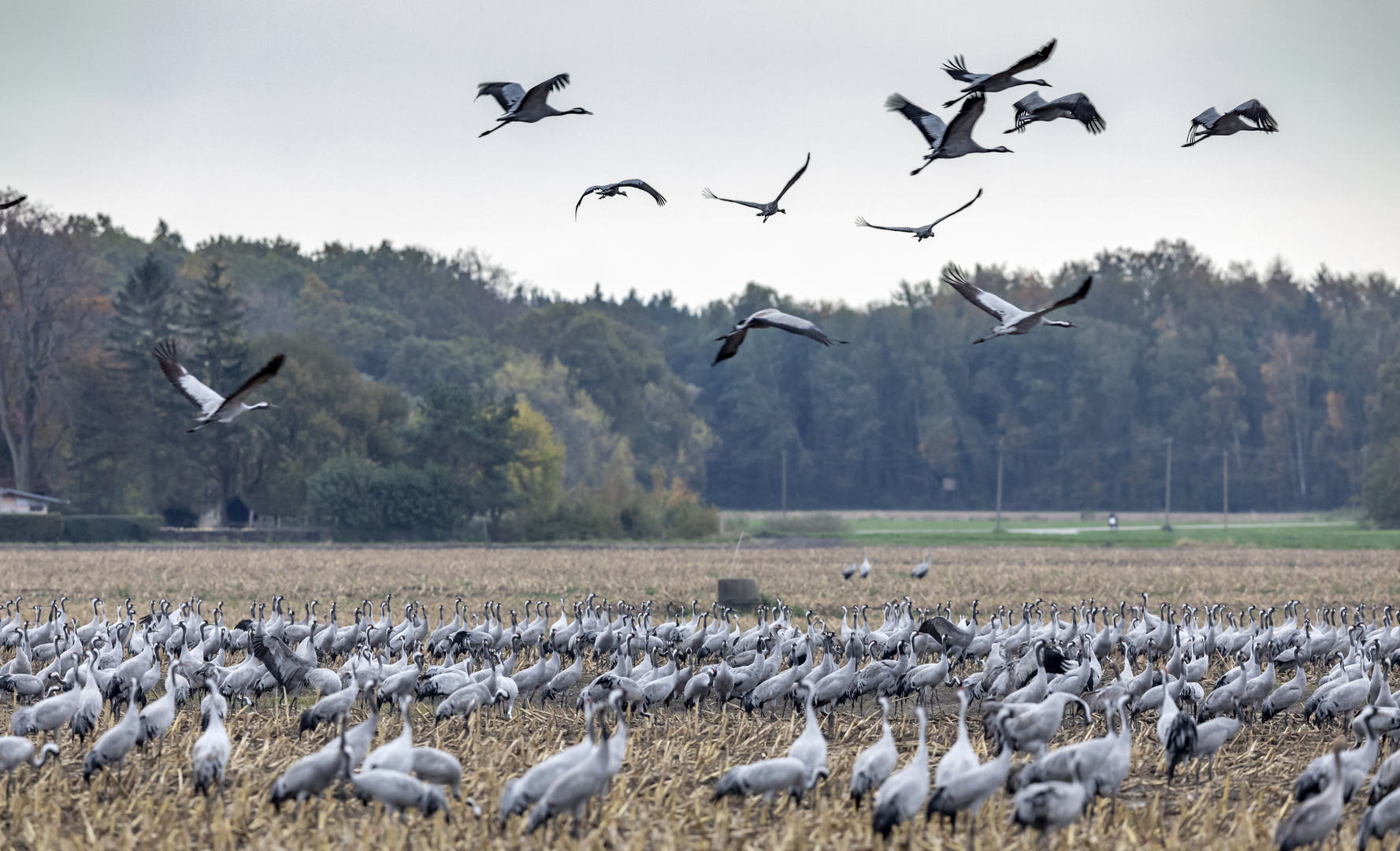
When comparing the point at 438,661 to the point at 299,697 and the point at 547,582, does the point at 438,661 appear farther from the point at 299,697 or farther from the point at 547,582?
the point at 547,582

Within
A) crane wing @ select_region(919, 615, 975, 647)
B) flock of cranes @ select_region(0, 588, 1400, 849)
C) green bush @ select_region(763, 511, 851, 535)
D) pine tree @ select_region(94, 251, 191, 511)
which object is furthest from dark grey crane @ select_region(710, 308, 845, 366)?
pine tree @ select_region(94, 251, 191, 511)

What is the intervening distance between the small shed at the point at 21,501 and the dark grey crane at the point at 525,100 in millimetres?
50953

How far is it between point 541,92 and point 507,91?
1.81ft

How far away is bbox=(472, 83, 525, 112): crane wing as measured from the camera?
42.9ft

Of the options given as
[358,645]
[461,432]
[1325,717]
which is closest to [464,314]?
[461,432]

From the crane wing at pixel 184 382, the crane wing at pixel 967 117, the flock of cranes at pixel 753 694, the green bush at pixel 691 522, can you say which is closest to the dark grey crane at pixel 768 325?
the crane wing at pixel 967 117

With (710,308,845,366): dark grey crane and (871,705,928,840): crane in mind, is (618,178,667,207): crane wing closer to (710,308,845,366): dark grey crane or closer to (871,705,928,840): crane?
(710,308,845,366): dark grey crane

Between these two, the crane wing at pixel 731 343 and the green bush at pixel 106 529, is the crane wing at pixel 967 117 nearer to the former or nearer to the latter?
the crane wing at pixel 731 343

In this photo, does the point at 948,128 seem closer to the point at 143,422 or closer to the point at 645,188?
the point at 645,188

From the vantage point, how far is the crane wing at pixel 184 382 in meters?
14.2

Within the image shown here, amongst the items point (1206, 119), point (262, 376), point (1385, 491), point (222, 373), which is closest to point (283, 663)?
point (262, 376)

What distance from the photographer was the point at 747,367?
106 meters

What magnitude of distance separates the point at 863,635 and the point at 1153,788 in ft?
23.6

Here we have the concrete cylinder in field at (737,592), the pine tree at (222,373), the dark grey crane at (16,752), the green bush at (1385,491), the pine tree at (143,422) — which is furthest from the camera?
the green bush at (1385,491)
